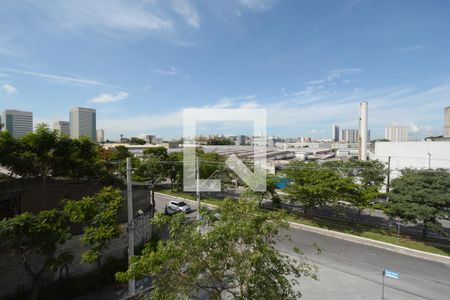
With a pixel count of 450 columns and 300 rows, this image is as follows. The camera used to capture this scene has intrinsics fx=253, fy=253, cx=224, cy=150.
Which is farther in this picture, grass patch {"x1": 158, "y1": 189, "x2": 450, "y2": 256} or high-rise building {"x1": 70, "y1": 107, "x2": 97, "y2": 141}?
high-rise building {"x1": 70, "y1": 107, "x2": 97, "y2": 141}

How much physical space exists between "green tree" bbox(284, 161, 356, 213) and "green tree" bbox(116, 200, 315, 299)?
1095cm

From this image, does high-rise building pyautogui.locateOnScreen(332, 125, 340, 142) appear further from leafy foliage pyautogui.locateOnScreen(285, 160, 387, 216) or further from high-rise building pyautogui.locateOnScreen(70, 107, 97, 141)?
leafy foliage pyautogui.locateOnScreen(285, 160, 387, 216)

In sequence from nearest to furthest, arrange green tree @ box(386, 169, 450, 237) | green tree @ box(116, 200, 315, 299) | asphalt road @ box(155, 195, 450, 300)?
green tree @ box(116, 200, 315, 299) → asphalt road @ box(155, 195, 450, 300) → green tree @ box(386, 169, 450, 237)

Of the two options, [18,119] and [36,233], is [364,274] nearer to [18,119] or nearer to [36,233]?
[36,233]

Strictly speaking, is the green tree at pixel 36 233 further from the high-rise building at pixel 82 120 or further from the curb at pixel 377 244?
the high-rise building at pixel 82 120

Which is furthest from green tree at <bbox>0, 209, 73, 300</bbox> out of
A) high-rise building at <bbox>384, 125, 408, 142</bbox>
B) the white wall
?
high-rise building at <bbox>384, 125, 408, 142</bbox>

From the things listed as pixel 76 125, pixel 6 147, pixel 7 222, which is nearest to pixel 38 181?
pixel 6 147

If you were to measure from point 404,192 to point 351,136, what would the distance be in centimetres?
18683

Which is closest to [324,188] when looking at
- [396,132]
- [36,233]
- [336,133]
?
[36,233]

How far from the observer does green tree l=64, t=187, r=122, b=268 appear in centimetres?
697

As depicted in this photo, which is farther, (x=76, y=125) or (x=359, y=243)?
(x=76, y=125)

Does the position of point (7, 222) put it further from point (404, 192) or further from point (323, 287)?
point (404, 192)

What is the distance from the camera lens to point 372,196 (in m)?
14.9

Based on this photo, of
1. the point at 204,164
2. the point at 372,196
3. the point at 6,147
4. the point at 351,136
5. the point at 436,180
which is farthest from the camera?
the point at 351,136
